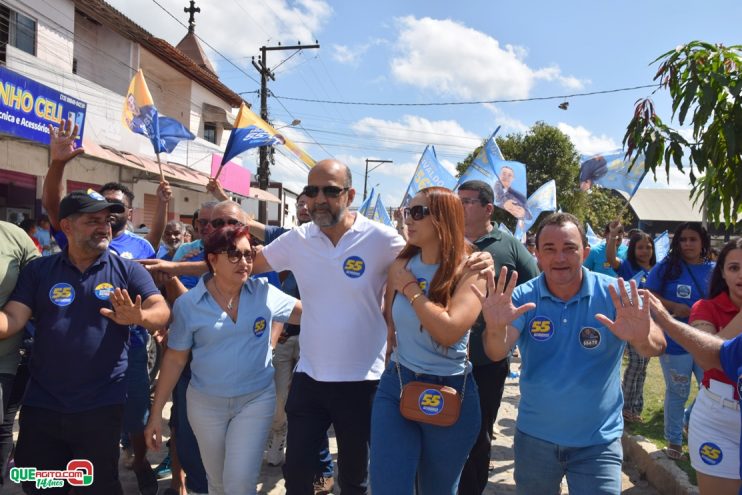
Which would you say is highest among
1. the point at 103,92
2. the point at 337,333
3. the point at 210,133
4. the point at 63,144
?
the point at 210,133

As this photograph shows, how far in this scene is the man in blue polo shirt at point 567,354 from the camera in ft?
7.69

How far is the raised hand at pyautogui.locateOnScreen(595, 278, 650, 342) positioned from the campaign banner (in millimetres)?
9148

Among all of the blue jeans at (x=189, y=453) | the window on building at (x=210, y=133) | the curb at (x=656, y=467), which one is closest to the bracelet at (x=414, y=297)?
the blue jeans at (x=189, y=453)

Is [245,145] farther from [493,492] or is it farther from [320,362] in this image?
[493,492]

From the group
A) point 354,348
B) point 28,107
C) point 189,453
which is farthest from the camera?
point 28,107

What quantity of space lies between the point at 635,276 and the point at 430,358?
13.5 ft

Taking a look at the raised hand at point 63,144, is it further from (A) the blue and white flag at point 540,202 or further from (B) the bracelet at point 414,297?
(A) the blue and white flag at point 540,202

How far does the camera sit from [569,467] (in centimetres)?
243

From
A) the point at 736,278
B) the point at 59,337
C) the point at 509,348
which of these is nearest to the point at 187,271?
the point at 59,337

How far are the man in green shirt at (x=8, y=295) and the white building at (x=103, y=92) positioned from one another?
9067mm

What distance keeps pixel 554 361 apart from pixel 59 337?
254 centimetres

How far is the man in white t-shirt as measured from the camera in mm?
2844

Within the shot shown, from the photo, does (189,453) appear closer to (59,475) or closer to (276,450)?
(59,475)

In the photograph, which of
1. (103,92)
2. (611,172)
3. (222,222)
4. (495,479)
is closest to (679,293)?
(611,172)
